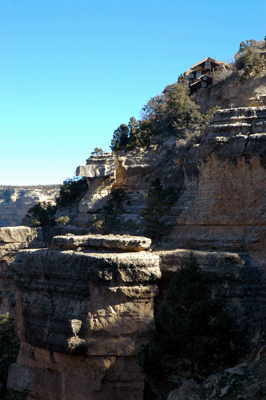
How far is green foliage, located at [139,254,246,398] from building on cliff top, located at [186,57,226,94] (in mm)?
32083

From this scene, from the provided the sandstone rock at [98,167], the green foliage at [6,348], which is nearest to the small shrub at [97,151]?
the sandstone rock at [98,167]

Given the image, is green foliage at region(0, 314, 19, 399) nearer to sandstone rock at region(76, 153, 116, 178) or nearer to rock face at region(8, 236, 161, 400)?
rock face at region(8, 236, 161, 400)

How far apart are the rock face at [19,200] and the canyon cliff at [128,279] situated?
208 ft

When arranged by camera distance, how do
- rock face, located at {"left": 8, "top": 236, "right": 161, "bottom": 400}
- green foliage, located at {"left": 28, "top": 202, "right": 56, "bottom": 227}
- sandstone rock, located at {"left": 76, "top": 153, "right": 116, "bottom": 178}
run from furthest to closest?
sandstone rock, located at {"left": 76, "top": 153, "right": 116, "bottom": 178} < green foliage, located at {"left": 28, "top": 202, "right": 56, "bottom": 227} < rock face, located at {"left": 8, "top": 236, "right": 161, "bottom": 400}

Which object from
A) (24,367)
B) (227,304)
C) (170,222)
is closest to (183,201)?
(170,222)

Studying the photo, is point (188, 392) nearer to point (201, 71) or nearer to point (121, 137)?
point (121, 137)

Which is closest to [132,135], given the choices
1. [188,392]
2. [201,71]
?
[201,71]

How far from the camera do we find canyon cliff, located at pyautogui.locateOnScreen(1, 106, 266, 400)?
14.4 meters

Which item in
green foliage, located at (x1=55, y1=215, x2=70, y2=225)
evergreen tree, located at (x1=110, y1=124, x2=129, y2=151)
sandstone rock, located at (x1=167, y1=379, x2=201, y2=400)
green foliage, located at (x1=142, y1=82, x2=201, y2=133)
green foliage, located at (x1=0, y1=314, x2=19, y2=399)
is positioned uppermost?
green foliage, located at (x1=142, y1=82, x2=201, y2=133)

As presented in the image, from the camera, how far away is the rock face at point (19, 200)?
8011 centimetres

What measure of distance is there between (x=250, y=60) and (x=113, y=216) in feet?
61.5

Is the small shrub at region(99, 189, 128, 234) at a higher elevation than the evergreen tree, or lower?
lower

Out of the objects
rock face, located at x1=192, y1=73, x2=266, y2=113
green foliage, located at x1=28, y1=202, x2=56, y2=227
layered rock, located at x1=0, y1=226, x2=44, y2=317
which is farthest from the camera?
green foliage, located at x1=28, y1=202, x2=56, y2=227

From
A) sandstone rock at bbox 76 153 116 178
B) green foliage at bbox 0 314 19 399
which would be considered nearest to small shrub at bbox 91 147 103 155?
sandstone rock at bbox 76 153 116 178
